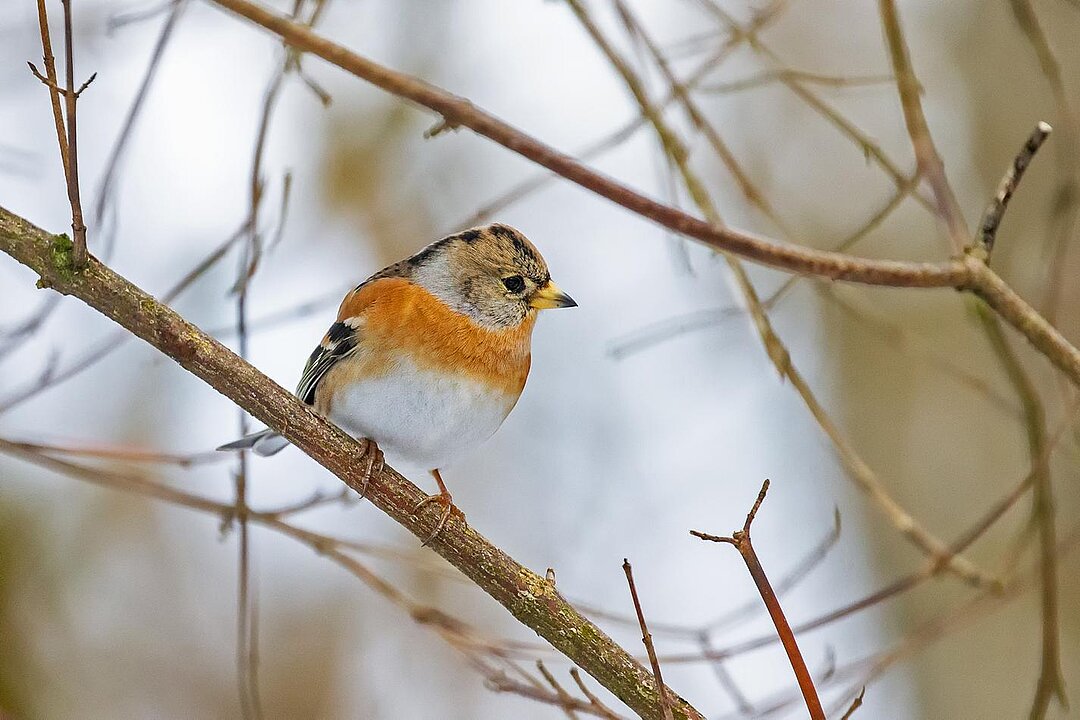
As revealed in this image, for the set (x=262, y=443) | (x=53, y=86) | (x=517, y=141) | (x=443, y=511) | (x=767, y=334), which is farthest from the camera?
(x=262, y=443)

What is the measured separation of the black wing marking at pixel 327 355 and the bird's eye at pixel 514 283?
0.46 metres

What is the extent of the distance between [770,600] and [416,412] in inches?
55.4

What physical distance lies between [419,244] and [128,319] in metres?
3.94

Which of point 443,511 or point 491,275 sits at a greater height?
point 491,275

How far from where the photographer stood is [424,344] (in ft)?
8.63

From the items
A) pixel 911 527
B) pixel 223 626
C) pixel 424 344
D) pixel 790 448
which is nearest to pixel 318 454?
pixel 424 344

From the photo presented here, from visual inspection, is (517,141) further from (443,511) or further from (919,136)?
(919,136)

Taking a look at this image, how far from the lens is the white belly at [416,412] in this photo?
101 inches

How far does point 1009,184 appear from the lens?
1807mm

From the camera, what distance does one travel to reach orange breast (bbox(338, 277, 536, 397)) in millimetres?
2621

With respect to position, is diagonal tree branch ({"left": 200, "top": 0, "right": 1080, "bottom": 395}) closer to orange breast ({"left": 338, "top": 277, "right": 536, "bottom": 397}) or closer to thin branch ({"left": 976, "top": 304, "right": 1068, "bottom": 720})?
thin branch ({"left": 976, "top": 304, "right": 1068, "bottom": 720})

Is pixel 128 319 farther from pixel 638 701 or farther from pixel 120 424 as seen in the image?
pixel 120 424

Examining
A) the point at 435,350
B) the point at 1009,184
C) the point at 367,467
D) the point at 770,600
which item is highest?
the point at 435,350

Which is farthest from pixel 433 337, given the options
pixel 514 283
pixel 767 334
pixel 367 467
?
pixel 767 334
